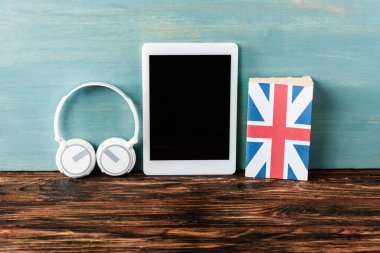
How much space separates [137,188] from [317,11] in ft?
1.69

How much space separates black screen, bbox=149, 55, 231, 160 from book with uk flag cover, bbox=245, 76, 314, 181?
58mm

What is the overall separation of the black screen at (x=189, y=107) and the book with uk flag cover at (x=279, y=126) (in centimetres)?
6

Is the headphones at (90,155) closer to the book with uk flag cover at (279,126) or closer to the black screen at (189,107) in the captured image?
the black screen at (189,107)

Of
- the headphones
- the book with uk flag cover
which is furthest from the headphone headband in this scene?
the book with uk flag cover

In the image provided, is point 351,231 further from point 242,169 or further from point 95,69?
point 95,69

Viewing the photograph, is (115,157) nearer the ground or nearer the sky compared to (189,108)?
nearer the ground

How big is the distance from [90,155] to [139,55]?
231mm

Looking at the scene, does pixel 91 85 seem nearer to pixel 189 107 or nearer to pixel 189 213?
pixel 189 107

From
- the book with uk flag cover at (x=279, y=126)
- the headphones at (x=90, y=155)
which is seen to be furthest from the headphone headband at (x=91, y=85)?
the book with uk flag cover at (x=279, y=126)

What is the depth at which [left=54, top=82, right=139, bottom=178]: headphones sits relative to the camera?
45.5 inches

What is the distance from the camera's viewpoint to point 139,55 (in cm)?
115

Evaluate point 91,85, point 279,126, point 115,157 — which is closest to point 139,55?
point 91,85

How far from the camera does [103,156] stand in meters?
1.16

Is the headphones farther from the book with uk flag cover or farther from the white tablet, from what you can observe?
the book with uk flag cover
